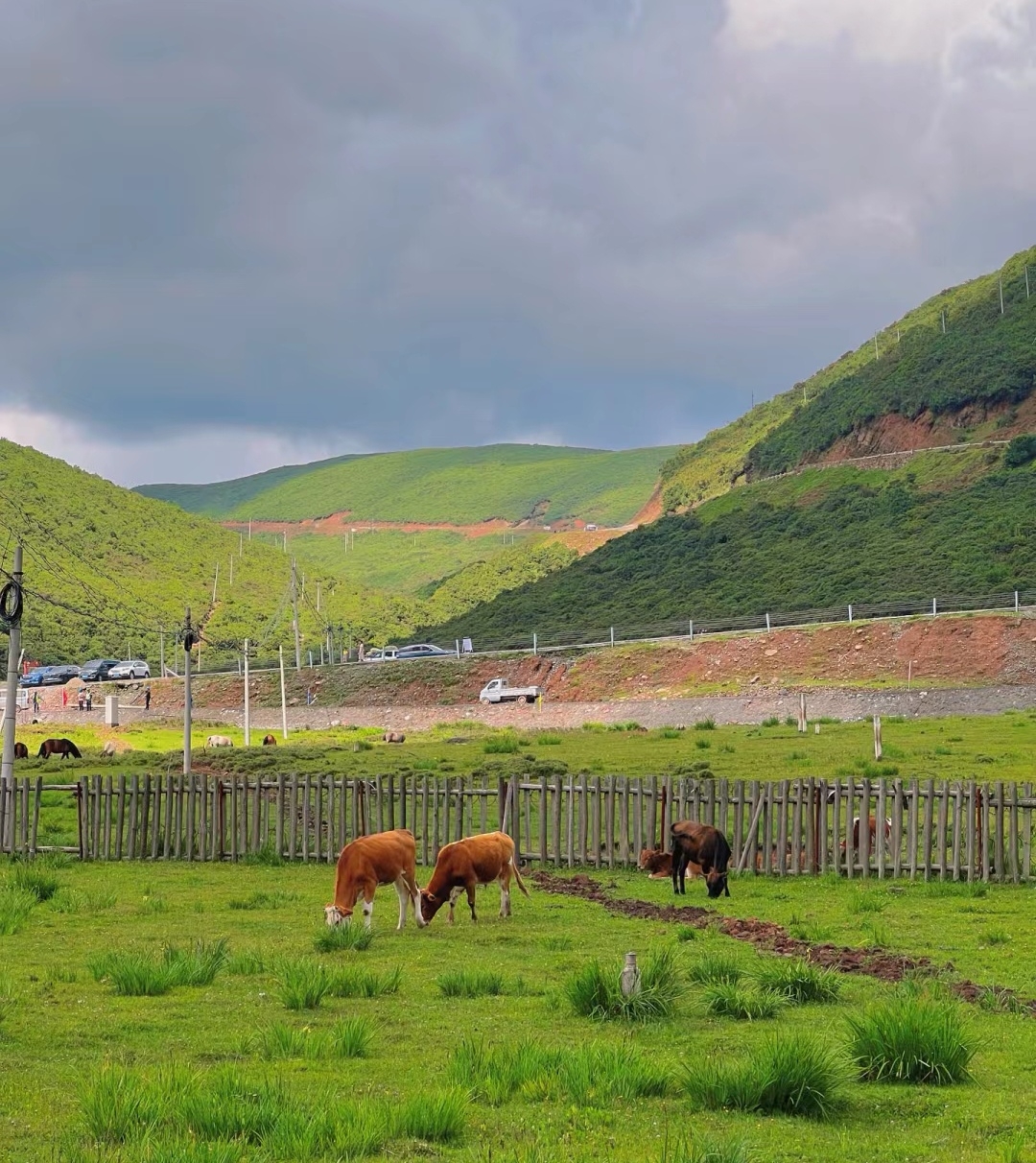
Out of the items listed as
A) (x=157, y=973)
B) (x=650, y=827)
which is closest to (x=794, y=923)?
(x=650, y=827)

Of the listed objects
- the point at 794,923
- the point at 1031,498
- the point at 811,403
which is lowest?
the point at 794,923

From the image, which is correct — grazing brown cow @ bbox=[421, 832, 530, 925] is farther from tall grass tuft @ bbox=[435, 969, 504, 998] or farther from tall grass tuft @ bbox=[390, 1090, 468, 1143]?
tall grass tuft @ bbox=[390, 1090, 468, 1143]

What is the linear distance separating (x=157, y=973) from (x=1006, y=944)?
8.54m

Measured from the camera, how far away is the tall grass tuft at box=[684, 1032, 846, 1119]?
27.1 ft

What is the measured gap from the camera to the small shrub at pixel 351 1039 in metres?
9.63

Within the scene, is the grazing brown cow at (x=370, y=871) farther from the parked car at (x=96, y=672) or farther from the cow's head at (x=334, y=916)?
the parked car at (x=96, y=672)

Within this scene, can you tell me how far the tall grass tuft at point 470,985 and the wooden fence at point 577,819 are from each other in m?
8.73

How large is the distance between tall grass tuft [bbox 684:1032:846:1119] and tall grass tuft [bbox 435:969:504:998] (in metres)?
3.89

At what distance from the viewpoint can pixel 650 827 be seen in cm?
2144

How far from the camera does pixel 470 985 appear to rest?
1212 cm

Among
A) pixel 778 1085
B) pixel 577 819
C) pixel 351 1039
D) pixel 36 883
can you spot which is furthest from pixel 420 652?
pixel 778 1085

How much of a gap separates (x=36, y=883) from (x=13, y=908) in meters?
2.46

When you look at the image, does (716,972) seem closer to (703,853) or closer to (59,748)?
(703,853)

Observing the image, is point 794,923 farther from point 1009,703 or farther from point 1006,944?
point 1009,703
